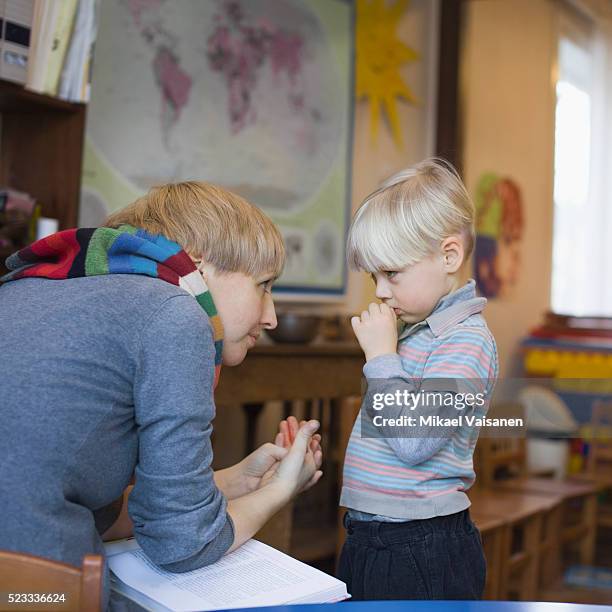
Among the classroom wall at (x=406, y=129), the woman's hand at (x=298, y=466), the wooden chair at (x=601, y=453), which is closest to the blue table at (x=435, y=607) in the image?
the woman's hand at (x=298, y=466)

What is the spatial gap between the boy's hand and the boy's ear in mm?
123

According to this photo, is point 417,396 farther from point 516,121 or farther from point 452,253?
point 516,121

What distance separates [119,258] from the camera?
1.05 metres

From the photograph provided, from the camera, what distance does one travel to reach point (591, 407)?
4332 millimetres

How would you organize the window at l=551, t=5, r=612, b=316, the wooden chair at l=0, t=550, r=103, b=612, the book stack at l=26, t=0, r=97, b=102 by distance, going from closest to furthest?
the wooden chair at l=0, t=550, r=103, b=612
the book stack at l=26, t=0, r=97, b=102
the window at l=551, t=5, r=612, b=316

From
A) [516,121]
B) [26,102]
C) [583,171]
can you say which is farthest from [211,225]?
[583,171]

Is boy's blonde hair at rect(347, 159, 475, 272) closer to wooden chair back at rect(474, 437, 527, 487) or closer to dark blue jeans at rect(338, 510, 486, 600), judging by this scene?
dark blue jeans at rect(338, 510, 486, 600)

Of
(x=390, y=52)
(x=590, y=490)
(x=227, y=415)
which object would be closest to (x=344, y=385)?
(x=227, y=415)

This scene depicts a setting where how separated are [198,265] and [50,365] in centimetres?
29

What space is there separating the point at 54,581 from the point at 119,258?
43 centimetres

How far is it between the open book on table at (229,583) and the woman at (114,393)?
23 mm

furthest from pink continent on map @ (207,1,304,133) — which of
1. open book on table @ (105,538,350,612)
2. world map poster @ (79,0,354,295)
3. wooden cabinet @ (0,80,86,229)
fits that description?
open book on table @ (105,538,350,612)

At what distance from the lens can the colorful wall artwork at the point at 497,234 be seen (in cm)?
449

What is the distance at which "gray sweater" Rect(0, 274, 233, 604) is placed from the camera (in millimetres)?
918
